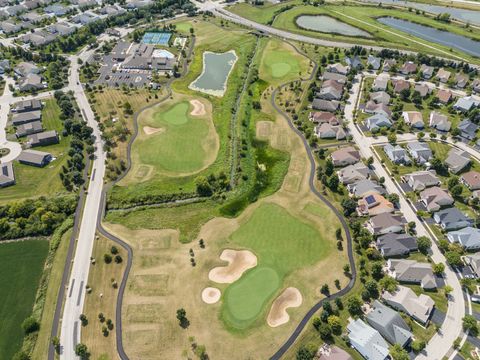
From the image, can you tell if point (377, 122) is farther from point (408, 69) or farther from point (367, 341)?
point (367, 341)

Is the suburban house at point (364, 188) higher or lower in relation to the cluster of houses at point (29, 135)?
higher

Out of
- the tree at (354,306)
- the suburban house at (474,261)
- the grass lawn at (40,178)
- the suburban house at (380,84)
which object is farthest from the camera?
the suburban house at (380,84)

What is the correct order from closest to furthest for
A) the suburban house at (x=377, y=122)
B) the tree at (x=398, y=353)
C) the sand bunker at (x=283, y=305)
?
the tree at (x=398, y=353) → the sand bunker at (x=283, y=305) → the suburban house at (x=377, y=122)

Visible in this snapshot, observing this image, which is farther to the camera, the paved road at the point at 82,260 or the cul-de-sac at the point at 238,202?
the cul-de-sac at the point at 238,202

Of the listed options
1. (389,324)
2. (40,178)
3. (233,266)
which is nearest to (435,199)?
(389,324)

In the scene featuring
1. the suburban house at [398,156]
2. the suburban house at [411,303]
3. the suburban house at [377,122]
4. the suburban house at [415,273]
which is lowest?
the suburban house at [411,303]

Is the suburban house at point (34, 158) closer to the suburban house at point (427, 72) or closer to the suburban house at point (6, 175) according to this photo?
the suburban house at point (6, 175)

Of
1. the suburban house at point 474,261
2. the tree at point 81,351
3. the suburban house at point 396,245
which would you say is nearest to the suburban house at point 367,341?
the suburban house at point 396,245

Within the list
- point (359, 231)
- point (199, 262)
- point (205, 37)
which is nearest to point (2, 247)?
point (199, 262)
